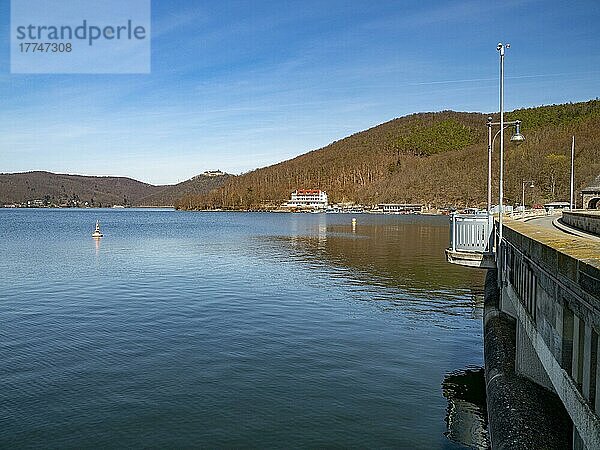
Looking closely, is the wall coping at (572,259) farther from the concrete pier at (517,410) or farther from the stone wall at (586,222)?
the stone wall at (586,222)

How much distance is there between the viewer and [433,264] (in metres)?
42.8

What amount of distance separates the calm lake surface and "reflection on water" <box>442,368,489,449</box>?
0.18 ft

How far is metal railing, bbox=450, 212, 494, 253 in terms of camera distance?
21.2 meters

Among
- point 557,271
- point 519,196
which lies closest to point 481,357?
point 557,271

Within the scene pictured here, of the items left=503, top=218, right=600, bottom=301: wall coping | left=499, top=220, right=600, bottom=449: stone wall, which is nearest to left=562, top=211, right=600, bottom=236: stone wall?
left=499, top=220, right=600, bottom=449: stone wall

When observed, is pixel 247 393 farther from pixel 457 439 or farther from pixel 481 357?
pixel 481 357

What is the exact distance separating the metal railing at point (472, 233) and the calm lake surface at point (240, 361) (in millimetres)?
3298

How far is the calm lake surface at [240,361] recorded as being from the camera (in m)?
12.7

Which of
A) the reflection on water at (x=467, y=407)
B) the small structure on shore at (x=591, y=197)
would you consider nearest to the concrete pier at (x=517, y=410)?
the reflection on water at (x=467, y=407)

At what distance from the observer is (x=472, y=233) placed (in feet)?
69.7

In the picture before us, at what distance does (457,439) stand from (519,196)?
15688cm

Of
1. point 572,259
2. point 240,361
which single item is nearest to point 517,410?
point 572,259

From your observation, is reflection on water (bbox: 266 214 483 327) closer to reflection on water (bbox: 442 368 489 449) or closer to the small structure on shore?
reflection on water (bbox: 442 368 489 449)

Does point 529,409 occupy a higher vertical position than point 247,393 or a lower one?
higher
